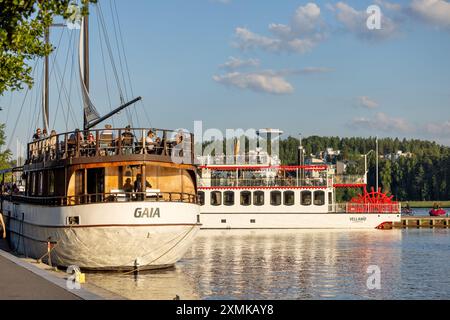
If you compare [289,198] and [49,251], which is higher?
[289,198]

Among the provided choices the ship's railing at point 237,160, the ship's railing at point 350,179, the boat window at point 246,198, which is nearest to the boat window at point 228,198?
the boat window at point 246,198

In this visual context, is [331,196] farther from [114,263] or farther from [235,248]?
[114,263]

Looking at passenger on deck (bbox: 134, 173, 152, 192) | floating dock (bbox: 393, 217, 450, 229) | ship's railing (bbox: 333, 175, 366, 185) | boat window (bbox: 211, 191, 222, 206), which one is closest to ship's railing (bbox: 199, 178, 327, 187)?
boat window (bbox: 211, 191, 222, 206)

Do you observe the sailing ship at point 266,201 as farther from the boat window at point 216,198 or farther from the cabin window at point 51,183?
the cabin window at point 51,183

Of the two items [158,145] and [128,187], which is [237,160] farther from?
[128,187]

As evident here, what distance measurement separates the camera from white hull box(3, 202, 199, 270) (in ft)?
86.9

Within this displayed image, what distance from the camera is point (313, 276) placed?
29.9 metres

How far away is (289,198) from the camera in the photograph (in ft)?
205

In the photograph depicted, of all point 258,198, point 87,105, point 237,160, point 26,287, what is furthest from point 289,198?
point 26,287

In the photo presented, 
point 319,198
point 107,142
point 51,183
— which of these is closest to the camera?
point 107,142

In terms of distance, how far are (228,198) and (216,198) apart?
1.03 metres

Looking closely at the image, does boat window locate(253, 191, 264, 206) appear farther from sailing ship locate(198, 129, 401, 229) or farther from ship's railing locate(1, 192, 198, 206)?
ship's railing locate(1, 192, 198, 206)

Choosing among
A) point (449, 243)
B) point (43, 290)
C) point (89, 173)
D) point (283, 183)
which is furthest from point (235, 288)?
point (283, 183)

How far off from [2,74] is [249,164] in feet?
134
